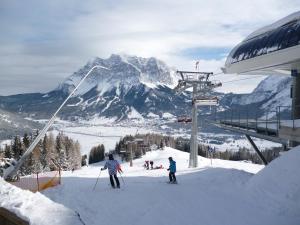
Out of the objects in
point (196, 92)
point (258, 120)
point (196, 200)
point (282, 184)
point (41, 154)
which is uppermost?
point (196, 92)

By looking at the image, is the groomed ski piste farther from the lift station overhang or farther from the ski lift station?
the lift station overhang

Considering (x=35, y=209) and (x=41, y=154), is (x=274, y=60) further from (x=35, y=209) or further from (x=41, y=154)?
(x=41, y=154)

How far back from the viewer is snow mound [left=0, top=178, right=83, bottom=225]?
13.7 metres

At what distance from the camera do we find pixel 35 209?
560 inches

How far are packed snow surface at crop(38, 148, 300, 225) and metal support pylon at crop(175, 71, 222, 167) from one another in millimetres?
24708

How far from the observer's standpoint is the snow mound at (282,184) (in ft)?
64.1

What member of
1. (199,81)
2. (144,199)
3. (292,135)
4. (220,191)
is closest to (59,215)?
(144,199)

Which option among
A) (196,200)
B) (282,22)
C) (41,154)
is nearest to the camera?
(196,200)

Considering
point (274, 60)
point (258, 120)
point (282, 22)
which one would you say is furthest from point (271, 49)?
point (258, 120)

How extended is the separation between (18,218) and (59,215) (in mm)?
1277

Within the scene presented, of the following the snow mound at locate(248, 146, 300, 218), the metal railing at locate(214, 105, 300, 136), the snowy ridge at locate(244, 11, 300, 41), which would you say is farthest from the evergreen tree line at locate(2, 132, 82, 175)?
the snow mound at locate(248, 146, 300, 218)

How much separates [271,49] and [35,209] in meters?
23.4

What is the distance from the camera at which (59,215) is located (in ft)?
47.0

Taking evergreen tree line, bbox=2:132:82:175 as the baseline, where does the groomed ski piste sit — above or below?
above
